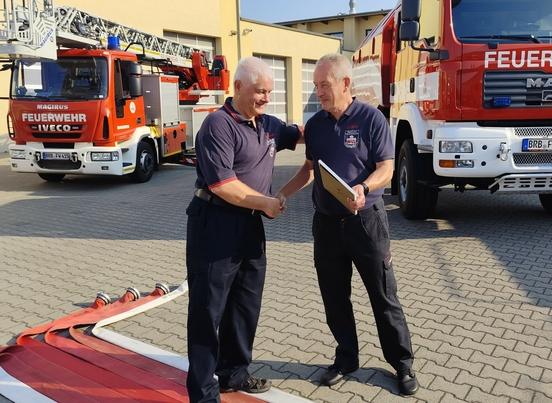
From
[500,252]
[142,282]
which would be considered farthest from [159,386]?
[500,252]

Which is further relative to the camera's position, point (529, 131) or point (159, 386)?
point (529, 131)

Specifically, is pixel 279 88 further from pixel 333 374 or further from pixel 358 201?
pixel 358 201

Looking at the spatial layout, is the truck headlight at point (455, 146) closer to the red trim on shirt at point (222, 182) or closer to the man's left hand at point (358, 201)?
the man's left hand at point (358, 201)

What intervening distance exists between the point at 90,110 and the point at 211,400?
8195 millimetres

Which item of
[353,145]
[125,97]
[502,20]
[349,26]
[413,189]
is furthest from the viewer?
[349,26]

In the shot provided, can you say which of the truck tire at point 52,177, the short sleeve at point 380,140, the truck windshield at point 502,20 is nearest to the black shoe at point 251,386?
the short sleeve at point 380,140

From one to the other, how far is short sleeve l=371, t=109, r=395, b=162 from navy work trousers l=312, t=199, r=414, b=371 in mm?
245

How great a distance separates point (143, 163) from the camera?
11.2 metres

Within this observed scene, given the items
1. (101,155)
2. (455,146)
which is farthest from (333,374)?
(101,155)

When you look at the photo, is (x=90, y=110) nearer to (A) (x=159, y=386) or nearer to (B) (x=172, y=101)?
(B) (x=172, y=101)

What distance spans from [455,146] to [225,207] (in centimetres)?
375

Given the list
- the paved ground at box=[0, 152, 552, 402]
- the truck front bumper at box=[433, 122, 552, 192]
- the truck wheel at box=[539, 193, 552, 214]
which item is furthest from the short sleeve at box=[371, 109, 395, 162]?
the truck wheel at box=[539, 193, 552, 214]

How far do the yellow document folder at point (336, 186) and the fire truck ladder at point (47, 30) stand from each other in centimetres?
798

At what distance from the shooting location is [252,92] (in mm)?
2629
